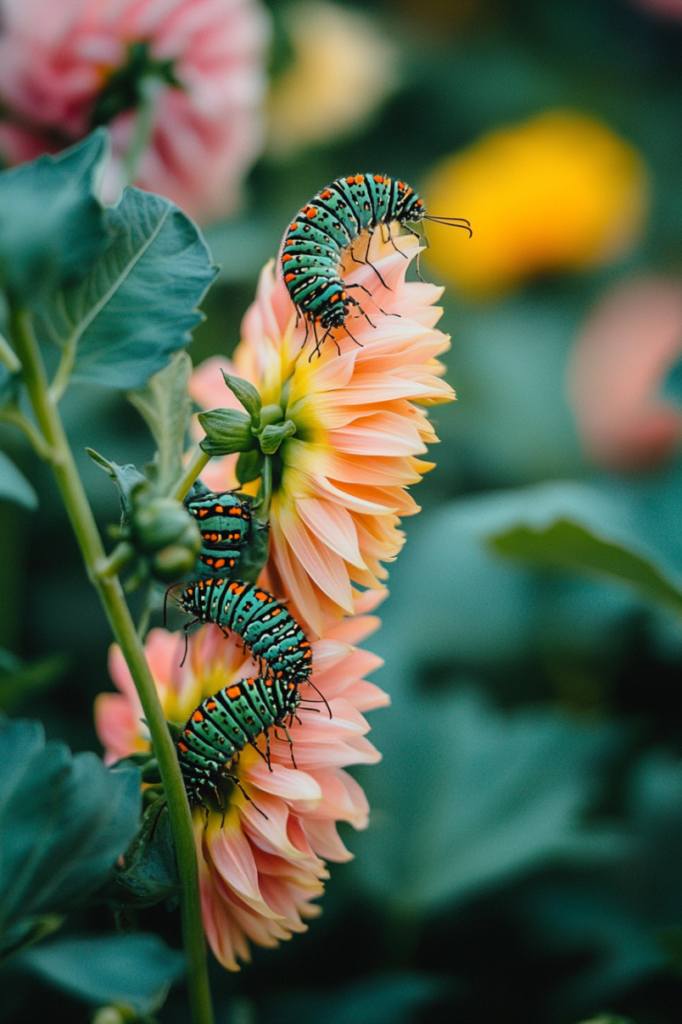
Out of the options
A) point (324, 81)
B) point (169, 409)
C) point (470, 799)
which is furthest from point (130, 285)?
point (324, 81)

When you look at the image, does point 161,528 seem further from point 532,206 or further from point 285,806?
point 532,206

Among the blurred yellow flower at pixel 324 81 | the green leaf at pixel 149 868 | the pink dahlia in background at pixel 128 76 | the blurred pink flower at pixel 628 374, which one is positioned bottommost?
the green leaf at pixel 149 868

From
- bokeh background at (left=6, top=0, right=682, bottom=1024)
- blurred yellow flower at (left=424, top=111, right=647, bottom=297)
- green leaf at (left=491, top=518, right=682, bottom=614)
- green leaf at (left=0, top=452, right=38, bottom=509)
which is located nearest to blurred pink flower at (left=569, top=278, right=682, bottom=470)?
bokeh background at (left=6, top=0, right=682, bottom=1024)

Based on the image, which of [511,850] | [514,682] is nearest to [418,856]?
[511,850]

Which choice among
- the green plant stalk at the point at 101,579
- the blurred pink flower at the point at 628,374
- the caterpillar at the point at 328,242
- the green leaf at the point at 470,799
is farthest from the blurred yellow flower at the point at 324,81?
the green plant stalk at the point at 101,579

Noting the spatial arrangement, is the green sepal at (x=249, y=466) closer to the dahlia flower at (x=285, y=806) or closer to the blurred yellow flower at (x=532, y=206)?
the dahlia flower at (x=285, y=806)

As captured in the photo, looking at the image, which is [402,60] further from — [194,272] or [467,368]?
[194,272]

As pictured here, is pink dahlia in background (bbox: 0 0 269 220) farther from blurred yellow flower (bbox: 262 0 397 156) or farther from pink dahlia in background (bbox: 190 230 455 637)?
blurred yellow flower (bbox: 262 0 397 156)
